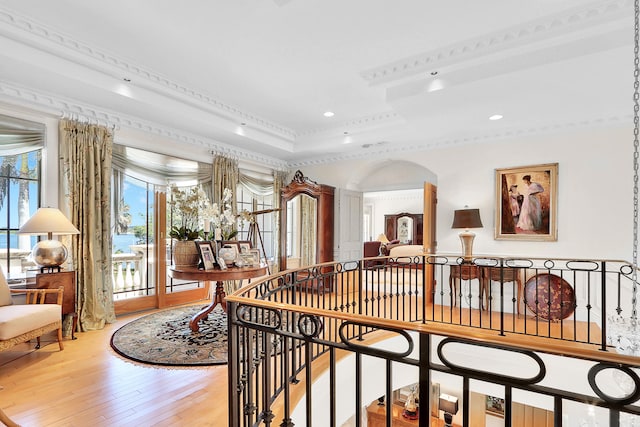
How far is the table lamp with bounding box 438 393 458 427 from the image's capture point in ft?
20.8

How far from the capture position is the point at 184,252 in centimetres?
376

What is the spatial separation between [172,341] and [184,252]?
937mm

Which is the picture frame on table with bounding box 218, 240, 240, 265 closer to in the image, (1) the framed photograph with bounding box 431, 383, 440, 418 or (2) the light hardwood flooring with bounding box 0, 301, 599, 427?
(2) the light hardwood flooring with bounding box 0, 301, 599, 427

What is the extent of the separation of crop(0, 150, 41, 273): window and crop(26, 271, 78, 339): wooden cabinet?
32cm

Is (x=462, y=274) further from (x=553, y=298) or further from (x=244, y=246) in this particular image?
(x=244, y=246)

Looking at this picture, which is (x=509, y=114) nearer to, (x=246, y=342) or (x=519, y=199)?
(x=519, y=199)

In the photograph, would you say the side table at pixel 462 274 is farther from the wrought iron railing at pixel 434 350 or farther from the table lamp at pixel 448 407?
the table lamp at pixel 448 407

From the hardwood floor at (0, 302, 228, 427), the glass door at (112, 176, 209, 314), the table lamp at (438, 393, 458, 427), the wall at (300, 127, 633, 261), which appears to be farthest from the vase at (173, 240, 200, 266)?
the table lamp at (438, 393, 458, 427)

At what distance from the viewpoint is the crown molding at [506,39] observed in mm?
2527

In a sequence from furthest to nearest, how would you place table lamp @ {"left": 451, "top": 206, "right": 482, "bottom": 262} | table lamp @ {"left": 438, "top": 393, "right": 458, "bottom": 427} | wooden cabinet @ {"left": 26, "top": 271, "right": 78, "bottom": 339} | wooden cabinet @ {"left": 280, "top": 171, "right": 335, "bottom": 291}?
table lamp @ {"left": 438, "top": 393, "right": 458, "bottom": 427}
wooden cabinet @ {"left": 280, "top": 171, "right": 335, "bottom": 291}
table lamp @ {"left": 451, "top": 206, "right": 482, "bottom": 262}
wooden cabinet @ {"left": 26, "top": 271, "right": 78, "bottom": 339}

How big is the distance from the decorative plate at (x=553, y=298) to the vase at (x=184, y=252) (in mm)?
4293

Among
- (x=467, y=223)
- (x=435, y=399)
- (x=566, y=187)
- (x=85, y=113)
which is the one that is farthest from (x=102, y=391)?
(x=435, y=399)

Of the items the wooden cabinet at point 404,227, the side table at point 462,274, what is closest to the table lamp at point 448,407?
the side table at point 462,274

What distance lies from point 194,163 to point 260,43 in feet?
8.82
